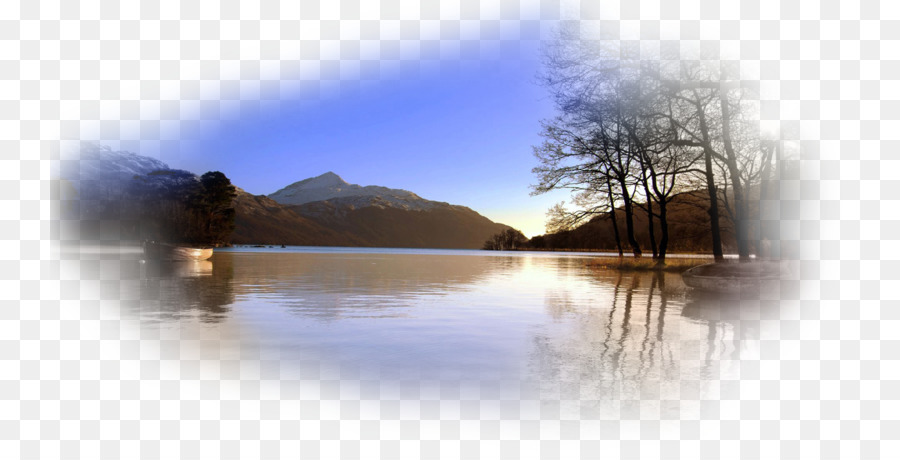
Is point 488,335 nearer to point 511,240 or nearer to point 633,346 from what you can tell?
point 633,346

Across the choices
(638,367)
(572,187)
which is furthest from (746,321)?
(572,187)

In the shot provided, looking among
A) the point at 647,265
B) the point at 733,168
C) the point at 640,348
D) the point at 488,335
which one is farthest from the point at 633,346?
the point at 647,265

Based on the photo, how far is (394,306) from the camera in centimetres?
872

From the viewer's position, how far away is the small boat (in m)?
25.0

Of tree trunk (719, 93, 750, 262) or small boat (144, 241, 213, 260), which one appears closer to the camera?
tree trunk (719, 93, 750, 262)

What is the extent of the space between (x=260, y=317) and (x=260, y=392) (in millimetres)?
3585

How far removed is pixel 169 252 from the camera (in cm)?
2559

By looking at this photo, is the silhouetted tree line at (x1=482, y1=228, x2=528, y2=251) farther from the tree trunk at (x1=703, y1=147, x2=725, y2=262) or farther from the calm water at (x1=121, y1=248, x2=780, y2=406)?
the calm water at (x1=121, y1=248, x2=780, y2=406)

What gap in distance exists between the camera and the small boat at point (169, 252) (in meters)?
25.0

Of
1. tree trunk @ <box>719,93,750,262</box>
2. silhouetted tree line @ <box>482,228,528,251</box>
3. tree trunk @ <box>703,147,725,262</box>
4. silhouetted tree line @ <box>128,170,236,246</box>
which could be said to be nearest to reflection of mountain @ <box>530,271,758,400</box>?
tree trunk @ <box>719,93,750,262</box>

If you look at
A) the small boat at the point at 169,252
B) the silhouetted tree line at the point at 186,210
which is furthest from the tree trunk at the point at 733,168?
the small boat at the point at 169,252

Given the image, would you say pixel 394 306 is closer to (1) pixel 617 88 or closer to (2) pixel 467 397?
(2) pixel 467 397

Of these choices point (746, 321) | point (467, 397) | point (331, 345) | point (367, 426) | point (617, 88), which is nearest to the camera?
point (367, 426)

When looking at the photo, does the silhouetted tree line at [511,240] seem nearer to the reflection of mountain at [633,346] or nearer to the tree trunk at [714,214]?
the tree trunk at [714,214]
